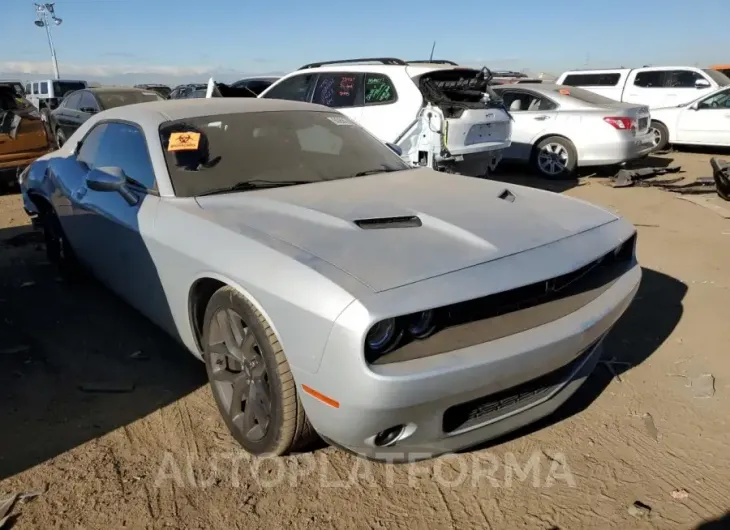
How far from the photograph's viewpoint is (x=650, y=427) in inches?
112

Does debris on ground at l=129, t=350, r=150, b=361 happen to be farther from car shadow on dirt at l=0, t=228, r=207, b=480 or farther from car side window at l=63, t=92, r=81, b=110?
car side window at l=63, t=92, r=81, b=110

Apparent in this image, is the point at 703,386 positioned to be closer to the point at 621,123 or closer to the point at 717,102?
the point at 621,123

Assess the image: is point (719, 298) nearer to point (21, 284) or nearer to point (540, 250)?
point (540, 250)

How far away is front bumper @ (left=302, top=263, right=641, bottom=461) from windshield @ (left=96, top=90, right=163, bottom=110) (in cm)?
1083

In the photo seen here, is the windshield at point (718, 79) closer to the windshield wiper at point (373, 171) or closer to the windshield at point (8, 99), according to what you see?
the windshield wiper at point (373, 171)

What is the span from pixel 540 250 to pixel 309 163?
63.7 inches

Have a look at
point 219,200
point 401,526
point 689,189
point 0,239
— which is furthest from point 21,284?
point 689,189

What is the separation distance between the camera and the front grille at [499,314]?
2141 mm

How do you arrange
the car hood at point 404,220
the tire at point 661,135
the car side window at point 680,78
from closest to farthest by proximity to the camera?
the car hood at point 404,220
the tire at point 661,135
the car side window at point 680,78

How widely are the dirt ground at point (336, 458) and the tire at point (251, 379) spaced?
13 centimetres

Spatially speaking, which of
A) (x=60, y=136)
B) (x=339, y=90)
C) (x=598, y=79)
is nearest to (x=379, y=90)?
(x=339, y=90)

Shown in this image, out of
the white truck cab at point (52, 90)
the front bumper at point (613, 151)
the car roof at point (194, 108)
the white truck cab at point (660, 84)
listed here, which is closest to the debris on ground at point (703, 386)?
the car roof at point (194, 108)

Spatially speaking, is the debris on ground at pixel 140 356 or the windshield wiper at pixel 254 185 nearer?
the windshield wiper at pixel 254 185

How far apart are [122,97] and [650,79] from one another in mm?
11908
